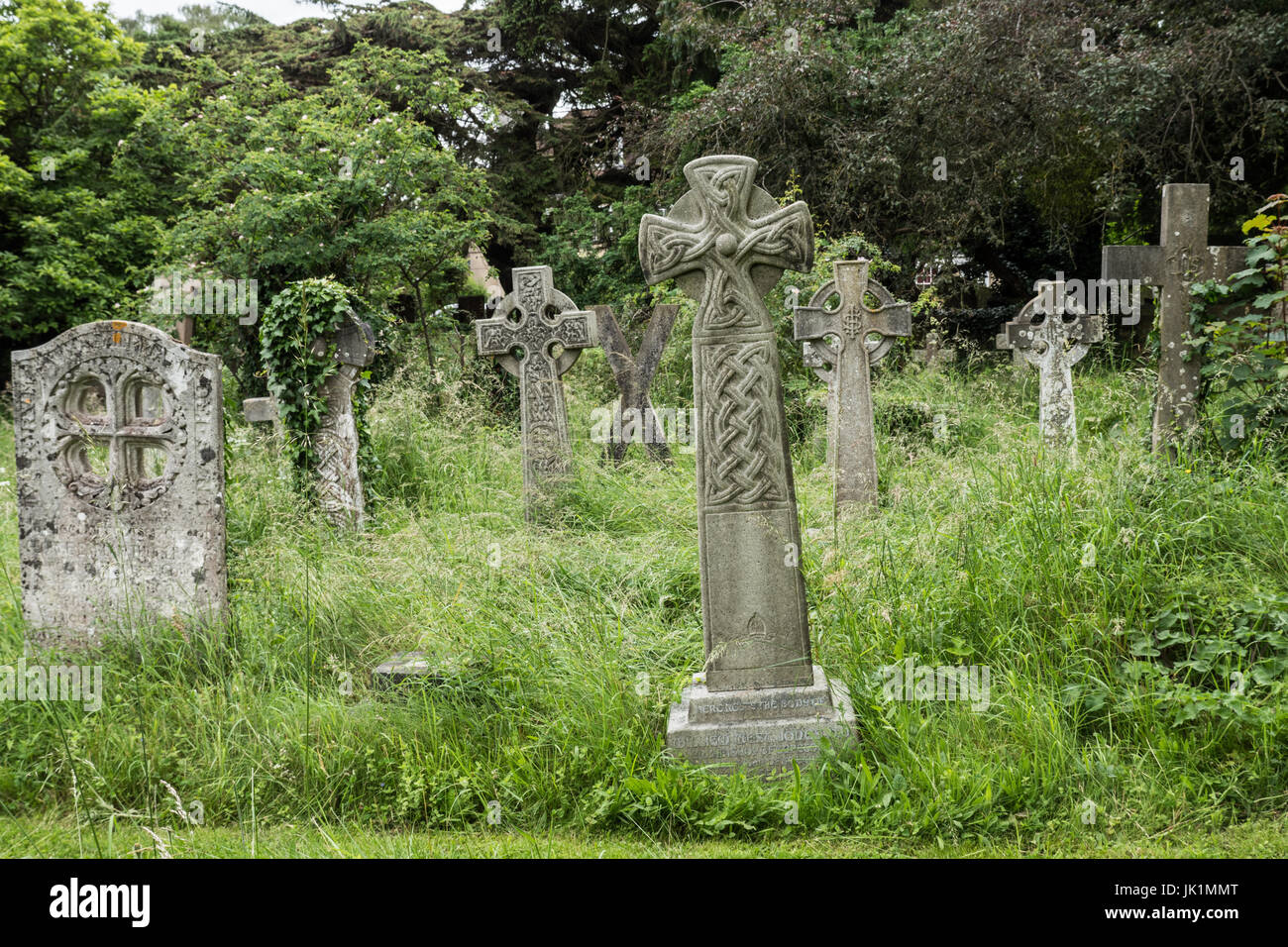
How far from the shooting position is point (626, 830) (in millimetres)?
3295

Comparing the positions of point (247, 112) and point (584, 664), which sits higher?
point (247, 112)

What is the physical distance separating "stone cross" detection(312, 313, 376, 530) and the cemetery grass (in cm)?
133

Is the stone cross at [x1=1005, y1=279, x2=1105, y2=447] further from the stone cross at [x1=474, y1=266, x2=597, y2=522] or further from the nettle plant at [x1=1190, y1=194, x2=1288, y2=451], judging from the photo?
the stone cross at [x1=474, y1=266, x2=597, y2=522]

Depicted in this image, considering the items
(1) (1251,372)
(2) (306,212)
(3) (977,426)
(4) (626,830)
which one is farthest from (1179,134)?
(4) (626,830)

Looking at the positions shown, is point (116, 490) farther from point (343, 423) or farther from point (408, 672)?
point (343, 423)

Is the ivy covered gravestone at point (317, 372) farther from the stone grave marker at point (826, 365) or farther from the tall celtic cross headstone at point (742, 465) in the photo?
the tall celtic cross headstone at point (742, 465)

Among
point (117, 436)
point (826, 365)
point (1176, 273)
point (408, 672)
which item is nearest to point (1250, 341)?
point (1176, 273)

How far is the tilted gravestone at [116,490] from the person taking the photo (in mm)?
4590

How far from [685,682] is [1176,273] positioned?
393 cm

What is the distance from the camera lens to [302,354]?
6.60 meters

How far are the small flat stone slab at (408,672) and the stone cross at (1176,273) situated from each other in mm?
4146

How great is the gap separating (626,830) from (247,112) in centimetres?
1273

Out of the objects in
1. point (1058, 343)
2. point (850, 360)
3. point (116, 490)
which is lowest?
point (116, 490)
